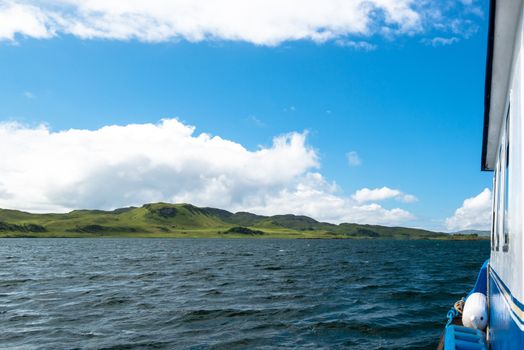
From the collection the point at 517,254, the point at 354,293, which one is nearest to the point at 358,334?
the point at 354,293

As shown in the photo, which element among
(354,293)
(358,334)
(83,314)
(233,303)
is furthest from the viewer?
(354,293)

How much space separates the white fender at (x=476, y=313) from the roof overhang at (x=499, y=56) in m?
8.27

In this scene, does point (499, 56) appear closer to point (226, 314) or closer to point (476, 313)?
point (476, 313)

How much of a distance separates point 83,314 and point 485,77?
2833cm

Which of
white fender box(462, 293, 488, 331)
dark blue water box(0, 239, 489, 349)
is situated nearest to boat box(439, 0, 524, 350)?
white fender box(462, 293, 488, 331)

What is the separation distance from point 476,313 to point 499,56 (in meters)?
12.2

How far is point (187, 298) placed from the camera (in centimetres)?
3469

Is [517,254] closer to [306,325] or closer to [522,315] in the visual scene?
[522,315]

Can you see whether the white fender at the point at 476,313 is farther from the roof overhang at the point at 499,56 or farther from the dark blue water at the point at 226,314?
the roof overhang at the point at 499,56

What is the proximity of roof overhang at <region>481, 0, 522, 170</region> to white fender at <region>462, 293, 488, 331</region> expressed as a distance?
8275 millimetres

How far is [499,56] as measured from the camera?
634 centimetres

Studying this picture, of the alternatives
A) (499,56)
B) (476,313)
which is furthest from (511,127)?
(476,313)

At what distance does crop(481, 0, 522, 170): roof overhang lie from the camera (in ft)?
16.7

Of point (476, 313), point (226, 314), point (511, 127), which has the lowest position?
point (226, 314)
